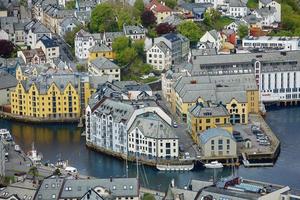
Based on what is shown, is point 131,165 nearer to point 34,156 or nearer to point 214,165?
point 214,165

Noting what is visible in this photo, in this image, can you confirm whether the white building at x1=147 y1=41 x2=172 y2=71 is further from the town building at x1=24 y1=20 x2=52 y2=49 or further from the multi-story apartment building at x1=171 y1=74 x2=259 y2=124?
the town building at x1=24 y1=20 x2=52 y2=49

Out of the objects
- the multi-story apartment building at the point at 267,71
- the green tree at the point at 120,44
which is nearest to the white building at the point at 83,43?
the green tree at the point at 120,44

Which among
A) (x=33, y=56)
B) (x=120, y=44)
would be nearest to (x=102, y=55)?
(x=120, y=44)

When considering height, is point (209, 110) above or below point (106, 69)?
below

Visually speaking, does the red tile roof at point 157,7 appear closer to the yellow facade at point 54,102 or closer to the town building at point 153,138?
the yellow facade at point 54,102

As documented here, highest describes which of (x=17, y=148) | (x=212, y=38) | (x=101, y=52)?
(x=212, y=38)

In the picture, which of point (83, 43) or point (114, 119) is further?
point (83, 43)

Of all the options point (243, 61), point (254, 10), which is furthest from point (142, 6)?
point (243, 61)
